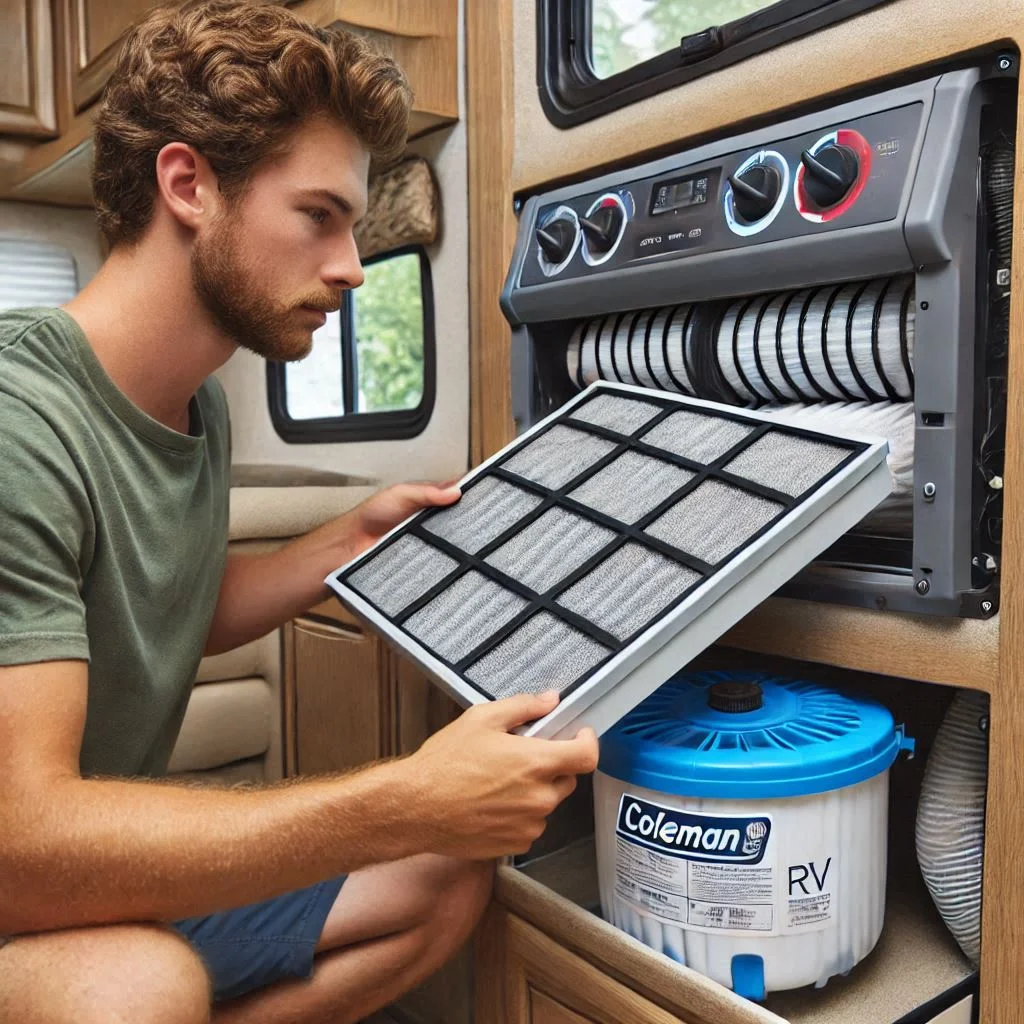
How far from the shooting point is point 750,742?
86 centimetres

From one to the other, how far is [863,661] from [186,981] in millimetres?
703

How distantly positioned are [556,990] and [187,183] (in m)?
1.02

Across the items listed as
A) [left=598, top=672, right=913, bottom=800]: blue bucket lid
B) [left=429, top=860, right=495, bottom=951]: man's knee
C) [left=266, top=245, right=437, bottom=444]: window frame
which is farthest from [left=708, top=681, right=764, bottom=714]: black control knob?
[left=266, top=245, right=437, bottom=444]: window frame

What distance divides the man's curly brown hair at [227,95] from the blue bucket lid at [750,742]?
0.77 metres

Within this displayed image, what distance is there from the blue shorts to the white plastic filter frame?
51 centimetres

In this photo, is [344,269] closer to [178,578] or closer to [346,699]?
[178,578]

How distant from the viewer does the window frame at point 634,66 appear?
3.10ft

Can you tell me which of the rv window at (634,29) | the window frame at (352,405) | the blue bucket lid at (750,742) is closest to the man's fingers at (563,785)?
the blue bucket lid at (750,742)

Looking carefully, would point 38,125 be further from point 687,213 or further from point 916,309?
point 916,309

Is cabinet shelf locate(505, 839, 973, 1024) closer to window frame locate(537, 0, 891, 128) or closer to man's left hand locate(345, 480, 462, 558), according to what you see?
man's left hand locate(345, 480, 462, 558)

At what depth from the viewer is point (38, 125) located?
2.29 meters

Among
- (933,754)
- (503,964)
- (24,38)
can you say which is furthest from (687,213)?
(24,38)

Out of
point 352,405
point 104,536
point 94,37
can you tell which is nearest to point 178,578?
point 104,536

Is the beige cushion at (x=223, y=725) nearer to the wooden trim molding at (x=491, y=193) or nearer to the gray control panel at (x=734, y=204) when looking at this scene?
the wooden trim molding at (x=491, y=193)
